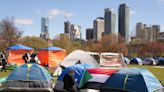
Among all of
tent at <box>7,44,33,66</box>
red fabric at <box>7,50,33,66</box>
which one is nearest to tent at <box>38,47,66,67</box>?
tent at <box>7,44,33,66</box>

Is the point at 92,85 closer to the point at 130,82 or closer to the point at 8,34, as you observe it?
the point at 130,82

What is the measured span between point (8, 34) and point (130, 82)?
55423 millimetres

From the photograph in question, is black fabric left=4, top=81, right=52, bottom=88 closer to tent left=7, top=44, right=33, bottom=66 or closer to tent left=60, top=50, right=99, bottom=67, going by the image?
tent left=60, top=50, right=99, bottom=67

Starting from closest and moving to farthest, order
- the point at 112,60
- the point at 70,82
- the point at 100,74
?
the point at 70,82
the point at 100,74
the point at 112,60

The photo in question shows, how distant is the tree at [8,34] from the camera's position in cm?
6688

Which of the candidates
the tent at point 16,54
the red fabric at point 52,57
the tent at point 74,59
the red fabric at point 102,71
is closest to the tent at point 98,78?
the red fabric at point 102,71

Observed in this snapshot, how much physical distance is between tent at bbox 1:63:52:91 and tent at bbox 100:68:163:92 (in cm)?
285

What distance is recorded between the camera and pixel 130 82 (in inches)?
568

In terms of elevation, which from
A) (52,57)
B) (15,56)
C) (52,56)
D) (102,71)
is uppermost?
(102,71)

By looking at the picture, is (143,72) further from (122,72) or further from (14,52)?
(14,52)

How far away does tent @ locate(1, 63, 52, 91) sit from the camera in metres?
15.7

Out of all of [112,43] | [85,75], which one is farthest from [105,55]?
[112,43]

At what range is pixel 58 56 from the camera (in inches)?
1505

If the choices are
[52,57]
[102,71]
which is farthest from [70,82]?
[52,57]
